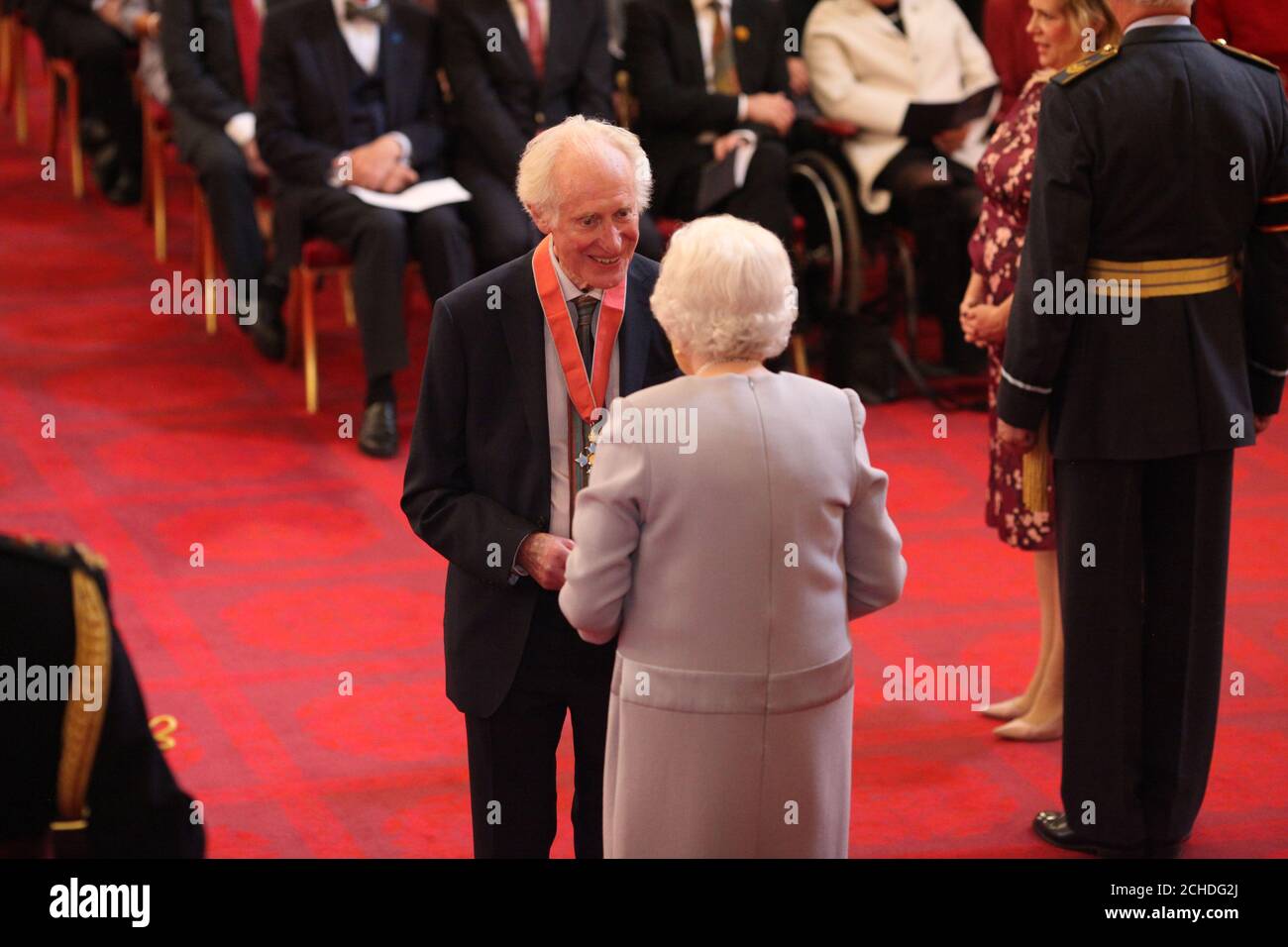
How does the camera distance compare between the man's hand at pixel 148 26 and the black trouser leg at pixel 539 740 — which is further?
the man's hand at pixel 148 26

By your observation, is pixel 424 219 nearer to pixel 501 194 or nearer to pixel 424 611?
pixel 501 194

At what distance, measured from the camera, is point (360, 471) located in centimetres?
611

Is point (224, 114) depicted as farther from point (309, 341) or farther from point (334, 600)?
point (334, 600)

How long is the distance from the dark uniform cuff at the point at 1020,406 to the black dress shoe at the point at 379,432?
9.75 ft

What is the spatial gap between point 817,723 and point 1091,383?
4.19ft

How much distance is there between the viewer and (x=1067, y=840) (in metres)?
3.86

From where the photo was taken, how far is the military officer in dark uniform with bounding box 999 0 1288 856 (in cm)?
346

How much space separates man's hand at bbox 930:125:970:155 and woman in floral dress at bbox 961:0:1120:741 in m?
2.56

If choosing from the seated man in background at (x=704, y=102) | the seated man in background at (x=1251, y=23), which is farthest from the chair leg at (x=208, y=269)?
the seated man in background at (x=1251, y=23)

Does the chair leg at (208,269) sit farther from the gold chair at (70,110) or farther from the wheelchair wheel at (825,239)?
the wheelchair wheel at (825,239)

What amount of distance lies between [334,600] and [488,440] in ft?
7.54

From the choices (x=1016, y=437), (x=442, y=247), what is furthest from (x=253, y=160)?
(x=1016, y=437)

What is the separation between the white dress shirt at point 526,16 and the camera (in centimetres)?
673

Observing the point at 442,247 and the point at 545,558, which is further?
the point at 442,247
